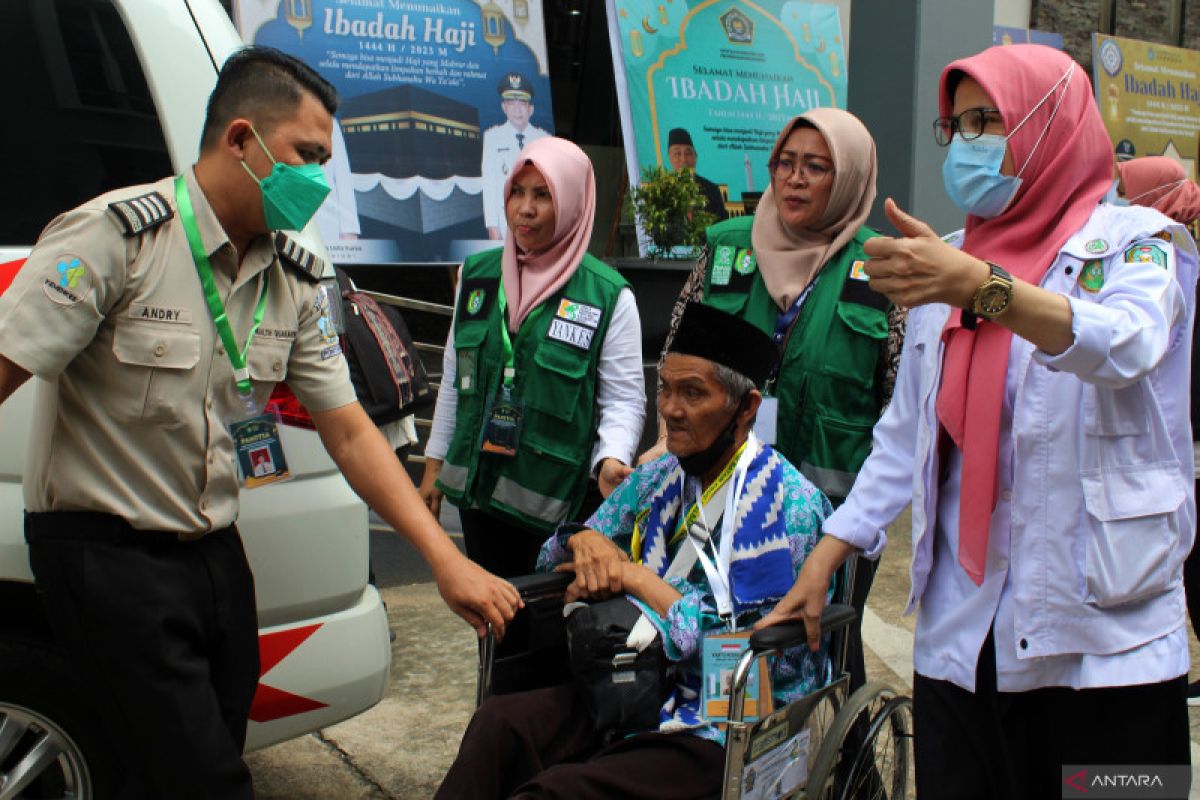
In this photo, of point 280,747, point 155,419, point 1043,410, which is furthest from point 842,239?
point 280,747

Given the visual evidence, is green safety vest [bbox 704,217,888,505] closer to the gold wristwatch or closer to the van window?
the gold wristwatch

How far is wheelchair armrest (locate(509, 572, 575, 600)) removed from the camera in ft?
8.54

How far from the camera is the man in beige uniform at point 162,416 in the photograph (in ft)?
6.75

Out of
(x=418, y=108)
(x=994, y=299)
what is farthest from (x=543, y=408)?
(x=418, y=108)

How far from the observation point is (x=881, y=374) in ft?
10.2

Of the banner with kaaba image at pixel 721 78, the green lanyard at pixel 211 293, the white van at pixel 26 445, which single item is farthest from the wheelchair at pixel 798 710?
the banner with kaaba image at pixel 721 78

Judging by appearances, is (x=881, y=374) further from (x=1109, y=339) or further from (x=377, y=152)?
(x=377, y=152)

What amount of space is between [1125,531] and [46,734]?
2154 mm

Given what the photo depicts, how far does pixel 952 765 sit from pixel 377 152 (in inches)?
164

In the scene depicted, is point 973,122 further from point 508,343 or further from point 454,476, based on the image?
point 454,476

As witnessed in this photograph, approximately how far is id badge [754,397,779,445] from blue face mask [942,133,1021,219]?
1007 mm

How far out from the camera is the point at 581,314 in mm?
3275

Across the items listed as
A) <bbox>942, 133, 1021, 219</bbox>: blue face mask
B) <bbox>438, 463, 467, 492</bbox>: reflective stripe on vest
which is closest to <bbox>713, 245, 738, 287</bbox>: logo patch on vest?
<bbox>438, 463, 467, 492</bbox>: reflective stripe on vest

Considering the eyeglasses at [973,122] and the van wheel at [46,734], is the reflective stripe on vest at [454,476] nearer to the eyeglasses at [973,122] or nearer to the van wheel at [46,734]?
the van wheel at [46,734]
